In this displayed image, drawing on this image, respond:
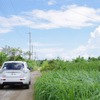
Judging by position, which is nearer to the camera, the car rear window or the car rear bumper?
the car rear bumper

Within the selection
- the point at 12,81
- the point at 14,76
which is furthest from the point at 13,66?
the point at 12,81

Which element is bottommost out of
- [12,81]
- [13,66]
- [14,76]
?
[12,81]

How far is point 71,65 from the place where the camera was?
957 inches

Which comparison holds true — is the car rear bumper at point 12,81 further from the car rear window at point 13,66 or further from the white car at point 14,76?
the car rear window at point 13,66

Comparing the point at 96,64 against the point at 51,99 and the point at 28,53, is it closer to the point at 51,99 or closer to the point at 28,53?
the point at 51,99

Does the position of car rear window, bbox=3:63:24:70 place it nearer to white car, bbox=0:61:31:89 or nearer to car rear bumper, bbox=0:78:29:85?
white car, bbox=0:61:31:89

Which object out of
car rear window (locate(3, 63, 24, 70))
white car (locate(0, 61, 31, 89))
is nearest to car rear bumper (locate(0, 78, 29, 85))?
white car (locate(0, 61, 31, 89))

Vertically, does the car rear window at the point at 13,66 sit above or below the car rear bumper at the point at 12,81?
above

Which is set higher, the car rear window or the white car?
the car rear window

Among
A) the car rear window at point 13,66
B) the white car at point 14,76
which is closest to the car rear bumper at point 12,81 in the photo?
the white car at point 14,76

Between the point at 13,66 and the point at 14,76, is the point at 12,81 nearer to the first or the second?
the point at 14,76

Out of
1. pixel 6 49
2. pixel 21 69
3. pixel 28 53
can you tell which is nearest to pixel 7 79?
pixel 21 69

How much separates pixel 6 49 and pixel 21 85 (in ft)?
185

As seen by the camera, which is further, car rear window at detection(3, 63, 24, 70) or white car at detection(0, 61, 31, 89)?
car rear window at detection(3, 63, 24, 70)
